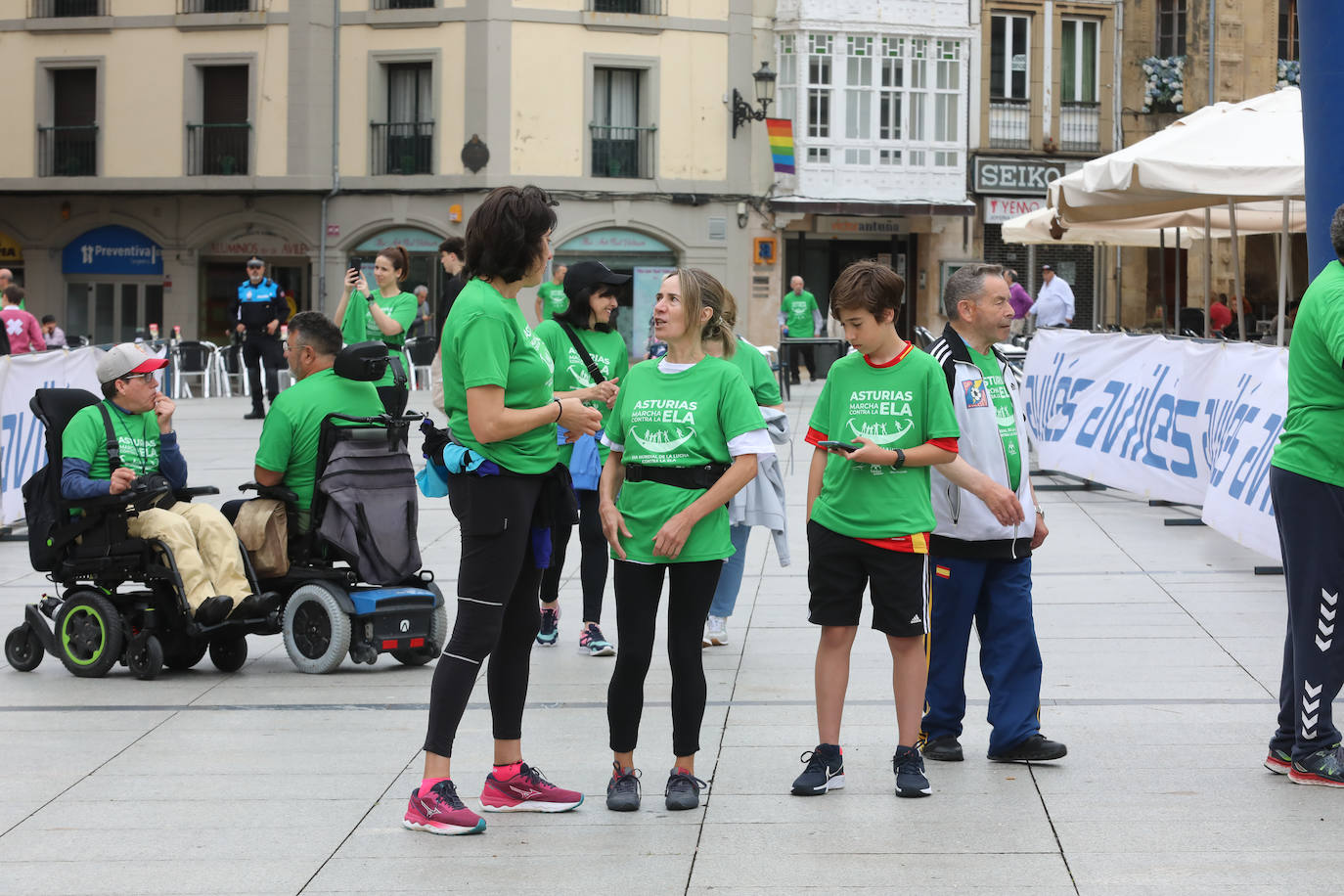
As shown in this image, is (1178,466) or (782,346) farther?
(782,346)

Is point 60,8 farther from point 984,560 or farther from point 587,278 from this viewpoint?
point 984,560

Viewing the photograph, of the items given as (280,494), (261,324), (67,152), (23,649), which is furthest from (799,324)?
(23,649)

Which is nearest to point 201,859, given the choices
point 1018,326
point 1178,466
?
point 1178,466

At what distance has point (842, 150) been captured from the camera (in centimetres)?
3638

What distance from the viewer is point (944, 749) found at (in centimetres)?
587

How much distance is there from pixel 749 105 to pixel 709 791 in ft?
103

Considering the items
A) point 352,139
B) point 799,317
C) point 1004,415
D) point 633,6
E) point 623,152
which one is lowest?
point 1004,415

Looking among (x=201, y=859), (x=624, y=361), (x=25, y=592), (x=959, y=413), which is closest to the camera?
(x=201, y=859)

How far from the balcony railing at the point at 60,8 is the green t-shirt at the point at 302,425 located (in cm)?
3240

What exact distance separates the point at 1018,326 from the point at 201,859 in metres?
30.1

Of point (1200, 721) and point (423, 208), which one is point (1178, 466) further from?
point (423, 208)

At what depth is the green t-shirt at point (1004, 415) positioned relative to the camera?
19.2 ft

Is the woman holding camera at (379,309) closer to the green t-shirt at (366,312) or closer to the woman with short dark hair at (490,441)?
the green t-shirt at (366,312)

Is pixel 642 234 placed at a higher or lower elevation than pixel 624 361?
higher
